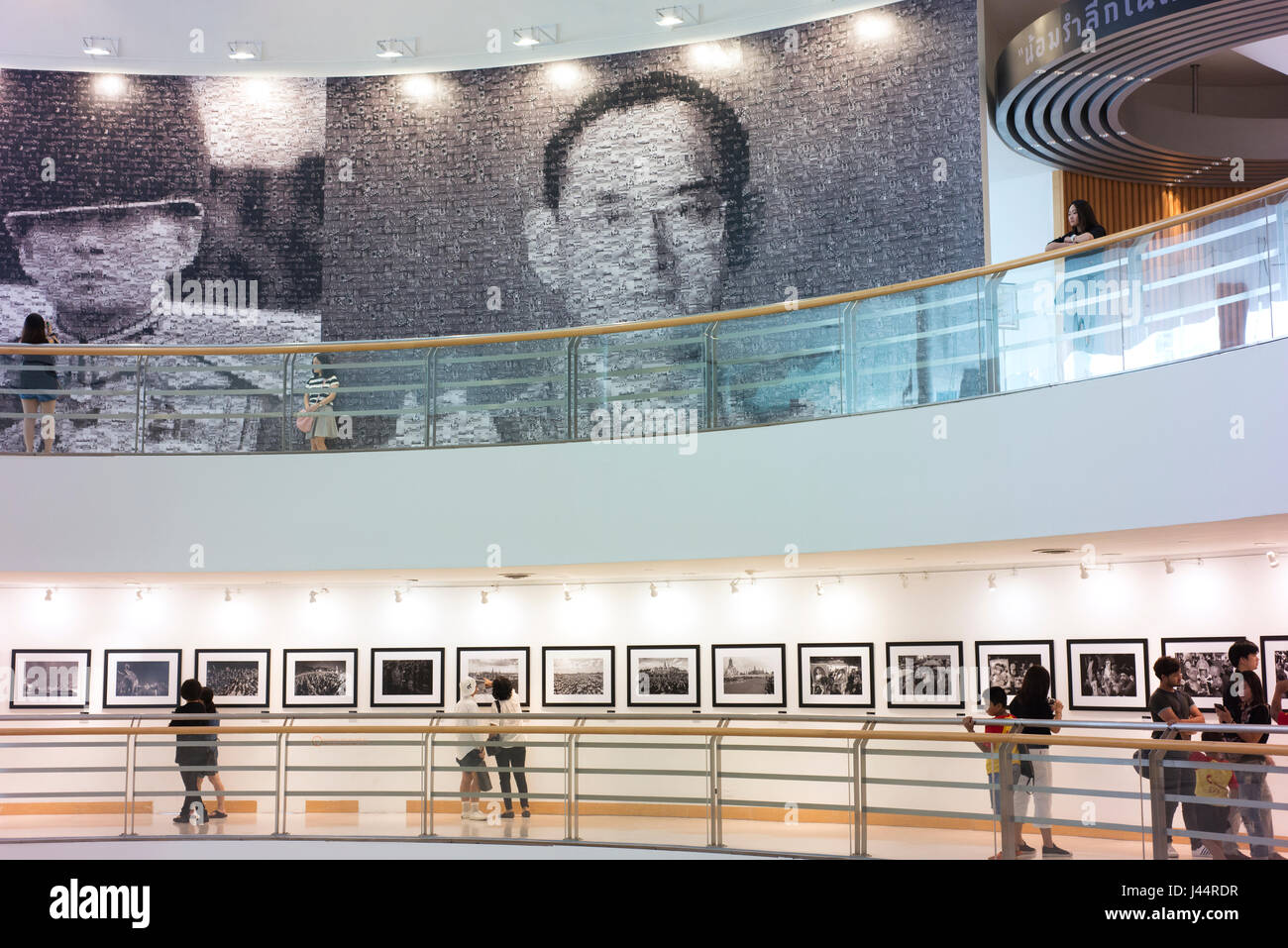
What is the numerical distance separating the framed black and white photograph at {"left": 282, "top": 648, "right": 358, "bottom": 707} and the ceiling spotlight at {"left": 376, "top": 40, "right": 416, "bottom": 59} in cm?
692

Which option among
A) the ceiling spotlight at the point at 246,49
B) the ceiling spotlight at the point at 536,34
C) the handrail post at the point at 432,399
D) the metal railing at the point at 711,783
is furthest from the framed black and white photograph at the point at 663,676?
the ceiling spotlight at the point at 246,49

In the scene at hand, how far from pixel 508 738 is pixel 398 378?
2.98m

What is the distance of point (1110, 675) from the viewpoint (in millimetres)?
9812

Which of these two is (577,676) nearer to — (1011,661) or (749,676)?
(749,676)

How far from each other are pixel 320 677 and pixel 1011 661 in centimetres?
658

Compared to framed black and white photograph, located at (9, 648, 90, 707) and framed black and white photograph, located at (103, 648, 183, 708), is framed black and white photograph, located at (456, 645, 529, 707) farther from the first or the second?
framed black and white photograph, located at (9, 648, 90, 707)

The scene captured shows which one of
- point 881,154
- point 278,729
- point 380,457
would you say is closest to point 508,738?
point 278,729

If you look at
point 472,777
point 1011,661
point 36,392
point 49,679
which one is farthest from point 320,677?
point 1011,661

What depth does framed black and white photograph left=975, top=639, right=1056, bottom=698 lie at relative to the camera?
400 inches

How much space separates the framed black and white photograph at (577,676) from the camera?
11906 millimetres

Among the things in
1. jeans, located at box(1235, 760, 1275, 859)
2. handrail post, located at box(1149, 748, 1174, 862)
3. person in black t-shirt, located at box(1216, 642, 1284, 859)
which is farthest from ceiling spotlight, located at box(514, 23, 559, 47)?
jeans, located at box(1235, 760, 1275, 859)

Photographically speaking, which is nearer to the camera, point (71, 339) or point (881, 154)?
point (881, 154)
